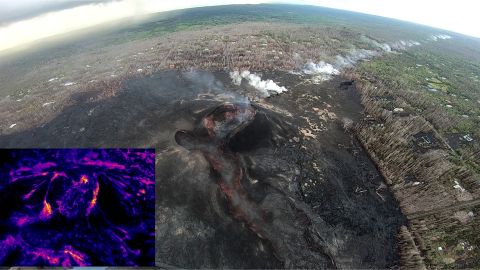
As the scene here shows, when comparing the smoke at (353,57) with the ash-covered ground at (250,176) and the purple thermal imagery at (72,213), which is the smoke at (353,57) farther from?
the purple thermal imagery at (72,213)

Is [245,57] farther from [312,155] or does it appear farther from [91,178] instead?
[91,178]

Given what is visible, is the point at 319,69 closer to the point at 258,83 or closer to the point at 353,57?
the point at 258,83

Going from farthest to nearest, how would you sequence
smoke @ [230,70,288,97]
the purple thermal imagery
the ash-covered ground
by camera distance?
smoke @ [230,70,288,97], the ash-covered ground, the purple thermal imagery

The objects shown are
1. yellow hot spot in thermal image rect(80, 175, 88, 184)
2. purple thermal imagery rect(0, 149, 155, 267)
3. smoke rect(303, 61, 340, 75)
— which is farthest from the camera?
smoke rect(303, 61, 340, 75)

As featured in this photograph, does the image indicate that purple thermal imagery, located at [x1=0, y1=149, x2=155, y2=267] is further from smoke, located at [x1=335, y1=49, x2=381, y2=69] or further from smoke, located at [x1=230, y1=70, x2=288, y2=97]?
smoke, located at [x1=335, y1=49, x2=381, y2=69]

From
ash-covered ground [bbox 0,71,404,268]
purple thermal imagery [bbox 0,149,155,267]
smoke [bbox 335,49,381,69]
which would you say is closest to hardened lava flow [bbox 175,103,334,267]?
ash-covered ground [bbox 0,71,404,268]

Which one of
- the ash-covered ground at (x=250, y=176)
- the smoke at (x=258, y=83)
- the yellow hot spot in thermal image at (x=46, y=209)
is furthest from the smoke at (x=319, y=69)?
the yellow hot spot in thermal image at (x=46, y=209)
